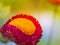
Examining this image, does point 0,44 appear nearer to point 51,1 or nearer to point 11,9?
point 11,9

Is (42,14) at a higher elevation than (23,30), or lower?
higher

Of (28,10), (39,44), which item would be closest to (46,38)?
(39,44)
